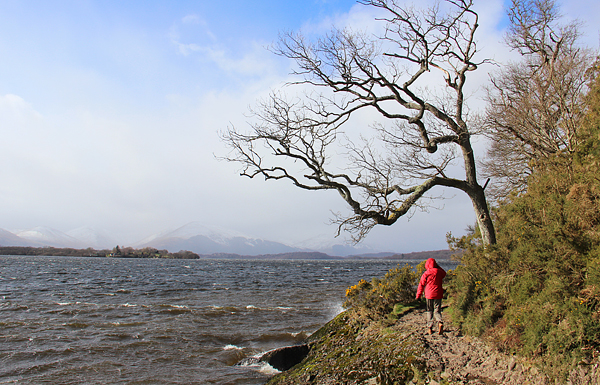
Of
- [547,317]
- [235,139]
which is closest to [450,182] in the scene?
[547,317]

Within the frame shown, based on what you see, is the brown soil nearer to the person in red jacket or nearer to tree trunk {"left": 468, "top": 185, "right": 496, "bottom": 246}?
Answer: the person in red jacket

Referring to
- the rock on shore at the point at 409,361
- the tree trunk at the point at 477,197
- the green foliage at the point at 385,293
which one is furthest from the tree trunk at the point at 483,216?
the rock on shore at the point at 409,361

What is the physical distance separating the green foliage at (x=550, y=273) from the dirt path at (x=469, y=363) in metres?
0.22

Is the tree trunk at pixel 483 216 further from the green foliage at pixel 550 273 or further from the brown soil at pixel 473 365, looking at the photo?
the brown soil at pixel 473 365

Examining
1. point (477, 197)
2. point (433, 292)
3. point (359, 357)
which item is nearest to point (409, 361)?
point (359, 357)

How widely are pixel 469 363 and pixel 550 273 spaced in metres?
2.04

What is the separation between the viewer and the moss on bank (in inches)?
242

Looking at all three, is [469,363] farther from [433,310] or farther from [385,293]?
[385,293]

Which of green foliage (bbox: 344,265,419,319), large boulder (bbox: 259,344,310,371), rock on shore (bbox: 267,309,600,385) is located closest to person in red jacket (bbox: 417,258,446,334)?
rock on shore (bbox: 267,309,600,385)

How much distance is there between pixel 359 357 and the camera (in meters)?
6.96

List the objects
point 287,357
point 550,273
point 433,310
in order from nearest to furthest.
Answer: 1. point 550,273
2. point 433,310
3. point 287,357

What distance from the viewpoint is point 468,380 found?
17.5 feet

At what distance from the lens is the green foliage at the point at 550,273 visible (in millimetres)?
4641

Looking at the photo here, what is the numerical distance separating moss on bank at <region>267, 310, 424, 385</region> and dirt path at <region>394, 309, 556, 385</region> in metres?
0.29
